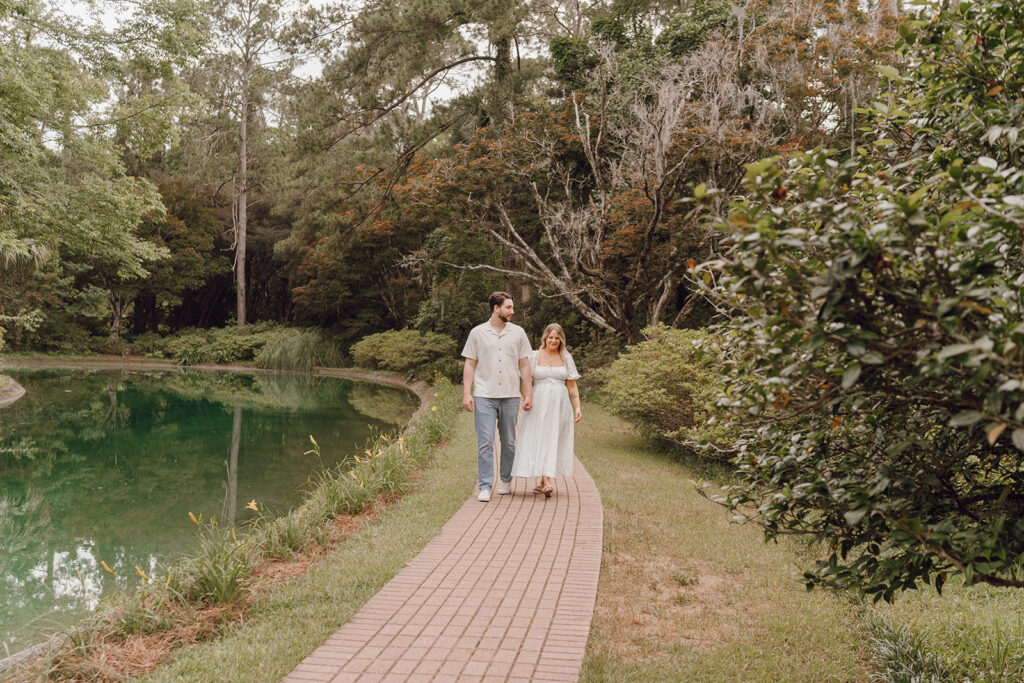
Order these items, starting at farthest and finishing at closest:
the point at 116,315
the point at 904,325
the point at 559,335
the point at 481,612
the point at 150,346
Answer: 1. the point at 116,315
2. the point at 150,346
3. the point at 559,335
4. the point at 481,612
5. the point at 904,325

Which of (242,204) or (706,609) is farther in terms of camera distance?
(242,204)

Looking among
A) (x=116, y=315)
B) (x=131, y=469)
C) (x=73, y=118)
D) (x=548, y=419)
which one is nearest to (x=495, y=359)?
(x=548, y=419)

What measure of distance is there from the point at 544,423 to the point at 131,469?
26.0 feet

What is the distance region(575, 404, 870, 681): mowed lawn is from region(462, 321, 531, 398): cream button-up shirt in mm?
1609

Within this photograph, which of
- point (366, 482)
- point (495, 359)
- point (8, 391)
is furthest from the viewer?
point (8, 391)

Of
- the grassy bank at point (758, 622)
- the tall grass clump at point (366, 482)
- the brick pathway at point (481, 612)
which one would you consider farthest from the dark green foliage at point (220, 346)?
the grassy bank at point (758, 622)

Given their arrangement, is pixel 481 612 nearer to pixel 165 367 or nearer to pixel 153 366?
pixel 165 367

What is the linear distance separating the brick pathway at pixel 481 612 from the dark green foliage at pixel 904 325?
1423 millimetres

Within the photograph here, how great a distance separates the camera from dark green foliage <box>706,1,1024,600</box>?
179cm

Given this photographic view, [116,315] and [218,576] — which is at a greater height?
[116,315]

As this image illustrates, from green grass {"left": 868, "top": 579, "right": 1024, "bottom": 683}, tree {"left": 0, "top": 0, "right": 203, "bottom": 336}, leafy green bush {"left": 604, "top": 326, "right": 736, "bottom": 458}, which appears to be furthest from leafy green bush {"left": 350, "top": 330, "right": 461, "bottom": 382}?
green grass {"left": 868, "top": 579, "right": 1024, "bottom": 683}

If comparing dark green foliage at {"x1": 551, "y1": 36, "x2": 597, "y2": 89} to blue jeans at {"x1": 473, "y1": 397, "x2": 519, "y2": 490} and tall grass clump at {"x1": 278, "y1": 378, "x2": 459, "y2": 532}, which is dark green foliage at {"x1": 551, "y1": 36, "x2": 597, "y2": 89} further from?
blue jeans at {"x1": 473, "y1": 397, "x2": 519, "y2": 490}

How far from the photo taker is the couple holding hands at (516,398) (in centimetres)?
693

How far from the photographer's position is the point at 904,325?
1.94m
